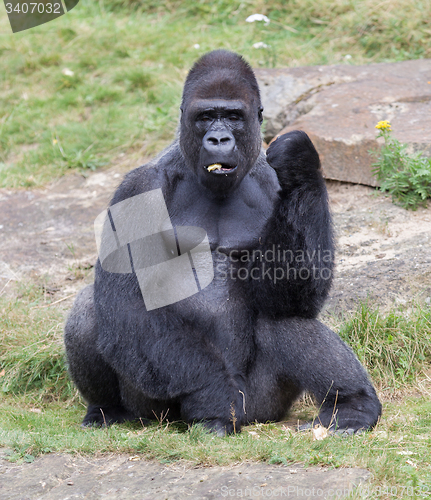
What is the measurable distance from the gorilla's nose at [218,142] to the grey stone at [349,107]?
115 inches

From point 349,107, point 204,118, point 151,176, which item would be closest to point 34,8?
point 349,107

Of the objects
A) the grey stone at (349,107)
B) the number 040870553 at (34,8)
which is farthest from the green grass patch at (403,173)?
the number 040870553 at (34,8)

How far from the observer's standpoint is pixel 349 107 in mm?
6730

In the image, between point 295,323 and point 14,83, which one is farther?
point 14,83

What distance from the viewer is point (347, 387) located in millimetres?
3721

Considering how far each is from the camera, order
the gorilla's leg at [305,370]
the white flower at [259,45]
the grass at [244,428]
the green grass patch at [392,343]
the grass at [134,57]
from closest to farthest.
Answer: the grass at [244,428]
the gorilla's leg at [305,370]
the green grass patch at [392,343]
the grass at [134,57]
the white flower at [259,45]

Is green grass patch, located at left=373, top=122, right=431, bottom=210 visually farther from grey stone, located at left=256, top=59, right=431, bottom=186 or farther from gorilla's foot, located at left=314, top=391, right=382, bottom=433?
gorilla's foot, located at left=314, top=391, right=382, bottom=433

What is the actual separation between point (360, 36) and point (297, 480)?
7.33 metres

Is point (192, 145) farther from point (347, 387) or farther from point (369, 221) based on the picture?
point (369, 221)

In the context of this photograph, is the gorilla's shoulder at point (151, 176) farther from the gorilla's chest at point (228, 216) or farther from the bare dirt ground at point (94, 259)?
the bare dirt ground at point (94, 259)

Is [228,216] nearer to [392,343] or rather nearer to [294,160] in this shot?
[294,160]

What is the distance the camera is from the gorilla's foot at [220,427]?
3.43 m

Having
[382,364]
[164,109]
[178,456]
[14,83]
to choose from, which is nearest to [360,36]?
[164,109]

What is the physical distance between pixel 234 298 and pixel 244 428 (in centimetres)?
72
